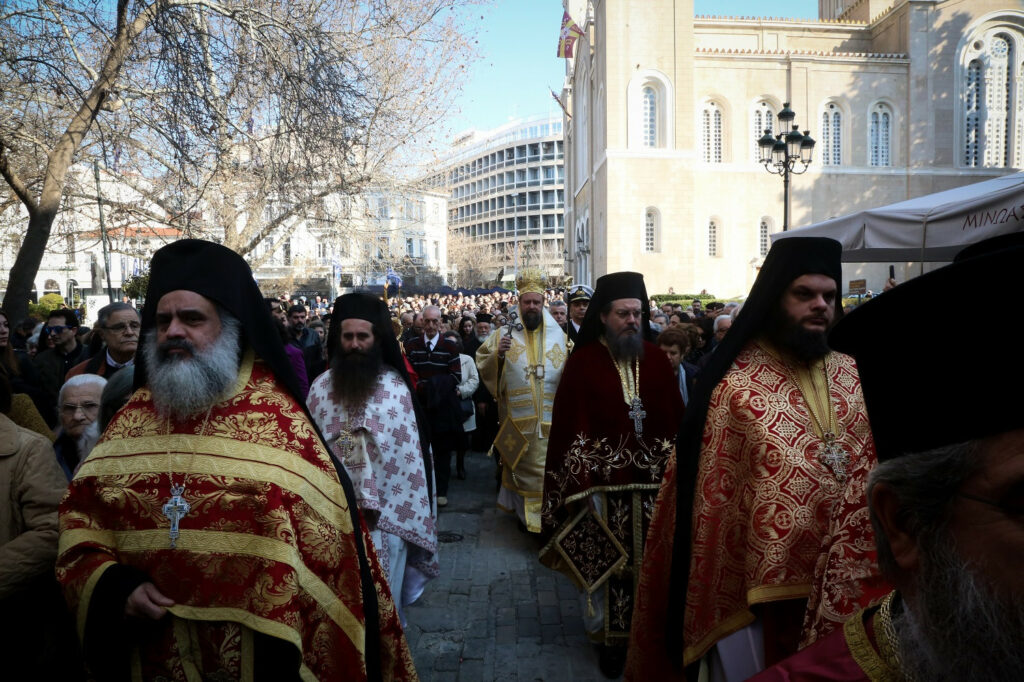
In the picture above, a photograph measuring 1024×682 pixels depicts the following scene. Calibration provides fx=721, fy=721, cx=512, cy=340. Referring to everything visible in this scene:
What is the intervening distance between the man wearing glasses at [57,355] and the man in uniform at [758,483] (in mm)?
5819

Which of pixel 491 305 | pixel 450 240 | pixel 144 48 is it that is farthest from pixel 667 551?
pixel 450 240

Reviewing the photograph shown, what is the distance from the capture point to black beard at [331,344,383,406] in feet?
14.2

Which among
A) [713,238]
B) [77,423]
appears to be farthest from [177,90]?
[713,238]

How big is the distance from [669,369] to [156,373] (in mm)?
3313

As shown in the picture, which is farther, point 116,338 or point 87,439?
point 116,338

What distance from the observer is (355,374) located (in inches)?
173

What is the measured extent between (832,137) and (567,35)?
1953 cm

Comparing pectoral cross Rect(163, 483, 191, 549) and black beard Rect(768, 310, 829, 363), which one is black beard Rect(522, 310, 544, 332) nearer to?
black beard Rect(768, 310, 829, 363)

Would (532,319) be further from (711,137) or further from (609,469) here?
(711,137)

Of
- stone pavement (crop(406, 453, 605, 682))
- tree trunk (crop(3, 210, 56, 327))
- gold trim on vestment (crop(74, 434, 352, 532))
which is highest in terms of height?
tree trunk (crop(3, 210, 56, 327))

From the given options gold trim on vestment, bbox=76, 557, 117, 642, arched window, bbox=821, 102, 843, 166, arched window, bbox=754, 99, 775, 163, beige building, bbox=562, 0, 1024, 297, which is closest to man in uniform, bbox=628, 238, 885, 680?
gold trim on vestment, bbox=76, 557, 117, 642

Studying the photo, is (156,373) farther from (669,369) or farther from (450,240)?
(450,240)

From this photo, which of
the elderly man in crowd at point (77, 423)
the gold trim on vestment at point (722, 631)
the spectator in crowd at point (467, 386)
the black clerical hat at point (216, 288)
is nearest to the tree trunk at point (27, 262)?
the spectator in crowd at point (467, 386)

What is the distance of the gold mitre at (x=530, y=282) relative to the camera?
24.0 ft
